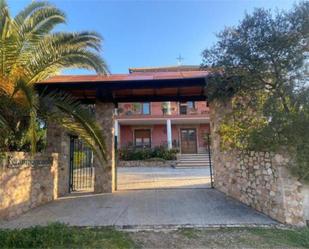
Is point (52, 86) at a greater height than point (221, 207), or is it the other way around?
point (52, 86)

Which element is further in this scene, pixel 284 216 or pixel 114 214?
pixel 114 214

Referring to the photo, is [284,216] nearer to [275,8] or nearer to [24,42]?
[275,8]

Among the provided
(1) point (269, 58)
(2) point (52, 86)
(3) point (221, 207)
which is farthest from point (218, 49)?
(2) point (52, 86)

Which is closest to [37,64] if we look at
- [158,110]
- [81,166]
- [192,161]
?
[81,166]

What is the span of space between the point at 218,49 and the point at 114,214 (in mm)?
4905

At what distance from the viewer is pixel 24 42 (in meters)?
6.05

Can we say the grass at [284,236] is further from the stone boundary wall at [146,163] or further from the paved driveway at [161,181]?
the stone boundary wall at [146,163]

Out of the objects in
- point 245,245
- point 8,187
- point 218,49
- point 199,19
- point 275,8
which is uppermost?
point 199,19

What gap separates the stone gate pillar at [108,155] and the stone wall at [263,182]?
3824mm

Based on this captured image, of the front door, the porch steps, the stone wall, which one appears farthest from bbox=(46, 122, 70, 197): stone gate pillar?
the front door

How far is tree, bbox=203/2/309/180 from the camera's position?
5.19 metres

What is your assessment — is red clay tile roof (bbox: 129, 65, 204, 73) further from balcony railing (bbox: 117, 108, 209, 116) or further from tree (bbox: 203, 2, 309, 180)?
tree (bbox: 203, 2, 309, 180)

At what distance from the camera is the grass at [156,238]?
399cm

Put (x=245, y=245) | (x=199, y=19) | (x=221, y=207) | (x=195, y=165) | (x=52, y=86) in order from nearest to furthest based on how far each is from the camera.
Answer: (x=245, y=245)
(x=221, y=207)
(x=52, y=86)
(x=199, y=19)
(x=195, y=165)
